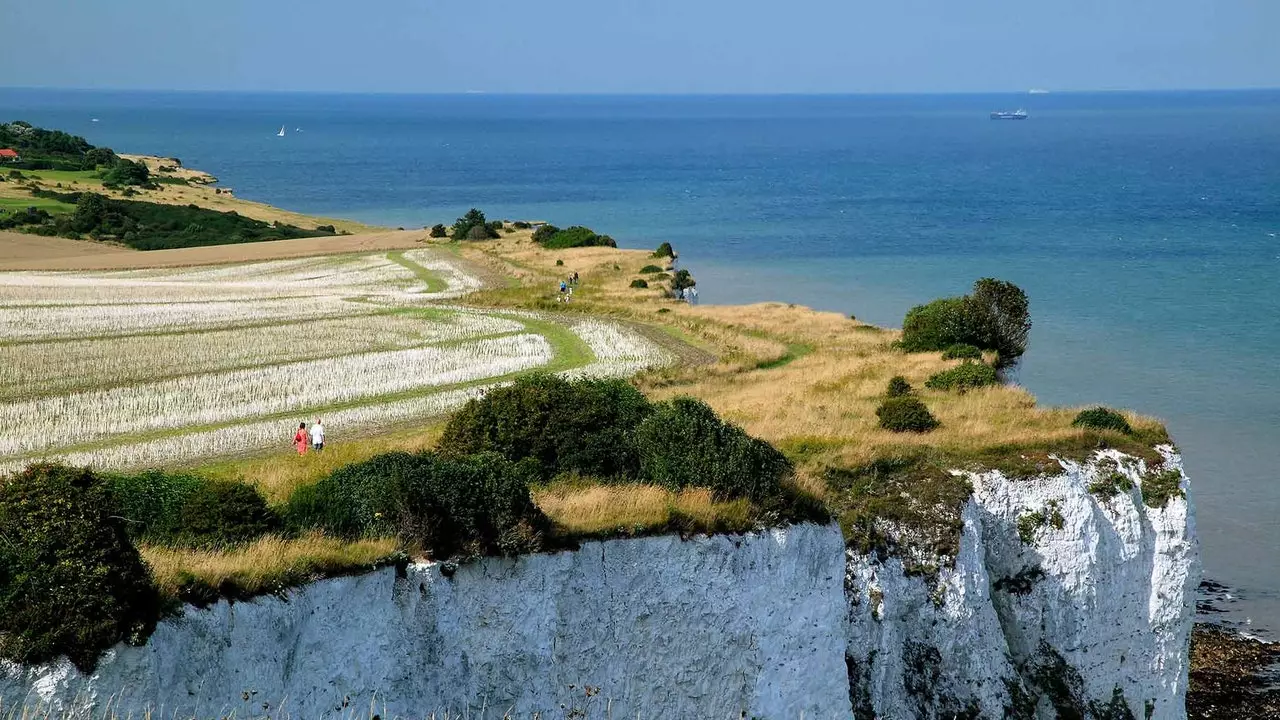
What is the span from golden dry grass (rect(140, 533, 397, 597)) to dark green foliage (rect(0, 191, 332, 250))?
91451mm

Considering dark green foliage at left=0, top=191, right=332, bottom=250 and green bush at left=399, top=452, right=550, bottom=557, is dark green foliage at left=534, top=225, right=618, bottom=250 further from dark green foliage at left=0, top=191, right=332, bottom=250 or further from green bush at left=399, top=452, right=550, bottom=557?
green bush at left=399, top=452, right=550, bottom=557

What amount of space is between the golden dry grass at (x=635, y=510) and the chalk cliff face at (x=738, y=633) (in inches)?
13.9

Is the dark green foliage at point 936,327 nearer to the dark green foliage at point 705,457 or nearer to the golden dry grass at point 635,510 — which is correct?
the dark green foliage at point 705,457

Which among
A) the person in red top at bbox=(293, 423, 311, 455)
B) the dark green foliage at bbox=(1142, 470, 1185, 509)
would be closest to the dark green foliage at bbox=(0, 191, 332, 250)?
the person in red top at bbox=(293, 423, 311, 455)

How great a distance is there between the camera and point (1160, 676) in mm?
32562

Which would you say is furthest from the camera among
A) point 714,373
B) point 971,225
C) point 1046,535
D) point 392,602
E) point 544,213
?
point 544,213

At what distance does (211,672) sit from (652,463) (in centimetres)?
1117

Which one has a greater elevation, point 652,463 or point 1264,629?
point 652,463

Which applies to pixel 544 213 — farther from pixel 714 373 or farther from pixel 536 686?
pixel 536 686

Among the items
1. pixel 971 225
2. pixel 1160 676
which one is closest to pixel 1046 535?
pixel 1160 676

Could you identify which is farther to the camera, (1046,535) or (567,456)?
(1046,535)

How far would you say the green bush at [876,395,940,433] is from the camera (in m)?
35.4

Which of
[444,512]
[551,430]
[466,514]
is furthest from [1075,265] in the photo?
[444,512]

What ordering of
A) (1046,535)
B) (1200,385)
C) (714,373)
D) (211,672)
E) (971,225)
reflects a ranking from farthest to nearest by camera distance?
(971,225), (1200,385), (714,373), (1046,535), (211,672)
